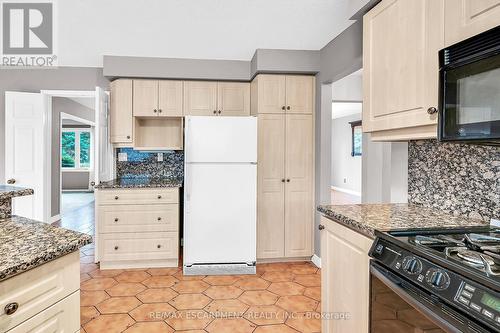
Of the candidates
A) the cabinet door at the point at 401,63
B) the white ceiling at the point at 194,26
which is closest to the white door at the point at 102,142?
the white ceiling at the point at 194,26

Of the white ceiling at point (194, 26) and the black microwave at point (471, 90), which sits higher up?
the white ceiling at point (194, 26)

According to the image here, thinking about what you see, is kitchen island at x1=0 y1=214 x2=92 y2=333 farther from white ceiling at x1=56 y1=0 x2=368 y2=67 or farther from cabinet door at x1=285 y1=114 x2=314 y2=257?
cabinet door at x1=285 y1=114 x2=314 y2=257

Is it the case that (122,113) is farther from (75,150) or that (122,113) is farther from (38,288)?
(75,150)

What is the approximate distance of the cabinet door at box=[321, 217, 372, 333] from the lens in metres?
1.34

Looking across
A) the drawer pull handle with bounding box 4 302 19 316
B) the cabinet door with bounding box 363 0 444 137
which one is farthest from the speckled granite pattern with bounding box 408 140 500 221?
the drawer pull handle with bounding box 4 302 19 316

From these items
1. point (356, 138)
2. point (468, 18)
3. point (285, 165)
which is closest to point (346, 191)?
point (356, 138)

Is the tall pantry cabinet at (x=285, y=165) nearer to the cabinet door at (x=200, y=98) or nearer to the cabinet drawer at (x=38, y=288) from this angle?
the cabinet door at (x=200, y=98)

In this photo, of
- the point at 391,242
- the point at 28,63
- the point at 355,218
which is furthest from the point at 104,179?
the point at 391,242

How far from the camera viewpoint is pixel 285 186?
321cm

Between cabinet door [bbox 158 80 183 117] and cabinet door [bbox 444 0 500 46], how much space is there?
2.74 m

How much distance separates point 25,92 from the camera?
3.54 meters

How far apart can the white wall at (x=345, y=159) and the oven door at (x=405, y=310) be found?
7249mm

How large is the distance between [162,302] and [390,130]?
211 cm

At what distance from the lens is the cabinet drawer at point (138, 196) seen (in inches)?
117
